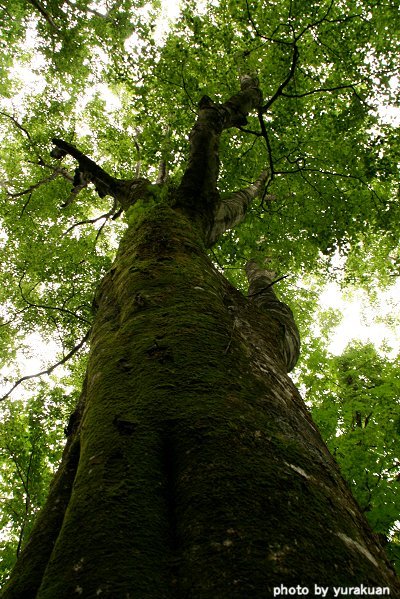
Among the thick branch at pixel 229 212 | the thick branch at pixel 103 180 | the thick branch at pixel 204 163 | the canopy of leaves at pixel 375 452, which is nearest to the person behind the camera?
the canopy of leaves at pixel 375 452

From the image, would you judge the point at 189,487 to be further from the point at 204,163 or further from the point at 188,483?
the point at 204,163

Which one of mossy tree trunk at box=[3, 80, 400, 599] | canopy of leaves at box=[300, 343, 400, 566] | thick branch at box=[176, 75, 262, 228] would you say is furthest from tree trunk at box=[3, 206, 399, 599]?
canopy of leaves at box=[300, 343, 400, 566]

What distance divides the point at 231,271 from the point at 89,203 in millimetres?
7741

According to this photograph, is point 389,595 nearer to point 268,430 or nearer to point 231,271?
point 268,430

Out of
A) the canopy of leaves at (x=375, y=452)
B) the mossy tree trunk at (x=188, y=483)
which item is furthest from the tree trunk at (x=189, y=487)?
the canopy of leaves at (x=375, y=452)

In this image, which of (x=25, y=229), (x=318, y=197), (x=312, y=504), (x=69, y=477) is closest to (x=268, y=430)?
(x=312, y=504)

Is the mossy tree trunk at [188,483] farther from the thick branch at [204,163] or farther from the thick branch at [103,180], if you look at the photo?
the thick branch at [103,180]

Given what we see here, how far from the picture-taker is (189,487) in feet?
4.12

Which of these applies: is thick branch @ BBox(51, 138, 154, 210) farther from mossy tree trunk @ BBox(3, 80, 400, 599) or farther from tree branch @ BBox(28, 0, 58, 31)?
tree branch @ BBox(28, 0, 58, 31)

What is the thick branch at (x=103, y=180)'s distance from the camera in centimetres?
523

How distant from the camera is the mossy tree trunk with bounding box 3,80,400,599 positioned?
1.01 m

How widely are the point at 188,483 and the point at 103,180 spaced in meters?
5.26

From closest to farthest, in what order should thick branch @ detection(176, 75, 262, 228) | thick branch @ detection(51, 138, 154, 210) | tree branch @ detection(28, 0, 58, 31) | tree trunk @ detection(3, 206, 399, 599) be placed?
tree trunk @ detection(3, 206, 399, 599) → thick branch @ detection(176, 75, 262, 228) → thick branch @ detection(51, 138, 154, 210) → tree branch @ detection(28, 0, 58, 31)

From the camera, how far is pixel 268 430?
5.13ft
